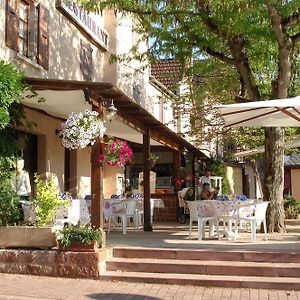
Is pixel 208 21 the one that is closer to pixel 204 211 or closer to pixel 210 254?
pixel 204 211

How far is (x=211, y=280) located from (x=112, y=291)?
156 cm

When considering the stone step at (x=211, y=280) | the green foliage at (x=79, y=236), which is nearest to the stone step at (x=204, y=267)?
the stone step at (x=211, y=280)

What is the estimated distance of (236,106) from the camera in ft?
29.1

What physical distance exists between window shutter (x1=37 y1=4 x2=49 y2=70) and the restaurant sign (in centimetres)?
74

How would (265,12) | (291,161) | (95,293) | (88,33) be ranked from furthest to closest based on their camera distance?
(291,161) < (88,33) < (265,12) < (95,293)

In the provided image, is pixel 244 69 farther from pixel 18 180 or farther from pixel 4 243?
pixel 4 243

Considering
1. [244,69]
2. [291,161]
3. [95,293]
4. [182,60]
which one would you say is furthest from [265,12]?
[291,161]

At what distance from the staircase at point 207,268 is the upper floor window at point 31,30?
589 cm

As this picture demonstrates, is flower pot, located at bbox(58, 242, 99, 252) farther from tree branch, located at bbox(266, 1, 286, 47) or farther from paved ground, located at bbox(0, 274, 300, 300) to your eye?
tree branch, located at bbox(266, 1, 286, 47)

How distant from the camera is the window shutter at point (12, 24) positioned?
1160cm

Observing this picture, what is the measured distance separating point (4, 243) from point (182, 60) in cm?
661

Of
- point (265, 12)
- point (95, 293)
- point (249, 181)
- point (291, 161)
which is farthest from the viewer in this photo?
point (249, 181)

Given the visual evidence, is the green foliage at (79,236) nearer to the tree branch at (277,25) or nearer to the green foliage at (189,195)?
the tree branch at (277,25)

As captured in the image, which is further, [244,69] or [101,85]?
[244,69]
